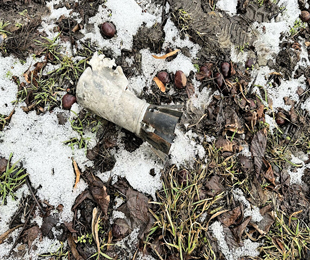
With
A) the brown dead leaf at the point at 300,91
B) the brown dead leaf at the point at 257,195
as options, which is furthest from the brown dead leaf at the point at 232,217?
the brown dead leaf at the point at 300,91

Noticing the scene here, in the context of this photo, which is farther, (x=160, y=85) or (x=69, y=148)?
(x=160, y=85)

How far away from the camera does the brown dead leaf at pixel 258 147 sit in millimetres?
2344

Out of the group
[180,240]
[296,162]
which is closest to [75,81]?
[180,240]

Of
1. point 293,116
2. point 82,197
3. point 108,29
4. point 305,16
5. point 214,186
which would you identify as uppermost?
point 305,16

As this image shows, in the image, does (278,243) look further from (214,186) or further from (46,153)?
(46,153)

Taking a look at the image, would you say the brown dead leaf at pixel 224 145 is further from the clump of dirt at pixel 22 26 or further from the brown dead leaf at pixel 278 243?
the clump of dirt at pixel 22 26

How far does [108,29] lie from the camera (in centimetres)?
236

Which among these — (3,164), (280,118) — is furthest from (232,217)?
(3,164)

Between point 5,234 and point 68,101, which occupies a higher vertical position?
point 68,101

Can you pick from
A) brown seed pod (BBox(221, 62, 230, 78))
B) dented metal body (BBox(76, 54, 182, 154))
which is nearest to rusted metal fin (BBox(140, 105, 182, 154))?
dented metal body (BBox(76, 54, 182, 154))

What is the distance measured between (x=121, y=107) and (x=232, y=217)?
1.30 meters

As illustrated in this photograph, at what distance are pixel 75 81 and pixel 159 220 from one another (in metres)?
1.40

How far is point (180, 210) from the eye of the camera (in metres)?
2.08

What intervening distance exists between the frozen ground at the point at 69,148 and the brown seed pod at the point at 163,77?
74mm
